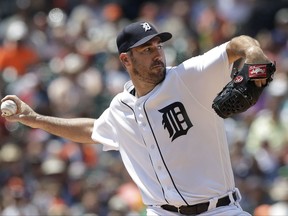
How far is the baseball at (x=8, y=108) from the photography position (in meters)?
6.01

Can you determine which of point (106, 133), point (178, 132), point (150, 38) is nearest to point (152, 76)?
point (150, 38)


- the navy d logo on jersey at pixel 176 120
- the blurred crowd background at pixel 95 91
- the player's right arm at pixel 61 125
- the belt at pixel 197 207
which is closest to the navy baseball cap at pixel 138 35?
the navy d logo on jersey at pixel 176 120

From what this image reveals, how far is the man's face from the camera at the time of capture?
5477 millimetres

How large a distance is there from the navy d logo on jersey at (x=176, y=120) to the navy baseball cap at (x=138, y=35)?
44cm

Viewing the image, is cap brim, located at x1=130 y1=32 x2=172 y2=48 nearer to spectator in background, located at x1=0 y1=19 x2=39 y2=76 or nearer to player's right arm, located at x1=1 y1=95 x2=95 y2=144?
player's right arm, located at x1=1 y1=95 x2=95 y2=144

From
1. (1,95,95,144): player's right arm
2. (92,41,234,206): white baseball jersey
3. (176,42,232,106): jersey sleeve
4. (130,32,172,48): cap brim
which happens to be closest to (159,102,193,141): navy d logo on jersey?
(92,41,234,206): white baseball jersey

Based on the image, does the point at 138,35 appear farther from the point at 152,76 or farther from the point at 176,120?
the point at 176,120

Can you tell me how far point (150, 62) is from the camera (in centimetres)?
549

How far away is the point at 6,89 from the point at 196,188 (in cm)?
695

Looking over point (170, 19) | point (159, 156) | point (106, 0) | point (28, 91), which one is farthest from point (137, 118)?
point (106, 0)

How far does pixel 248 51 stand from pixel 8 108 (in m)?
1.97

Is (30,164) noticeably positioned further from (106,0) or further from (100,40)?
(106,0)

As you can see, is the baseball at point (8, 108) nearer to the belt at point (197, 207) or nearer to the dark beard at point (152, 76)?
the dark beard at point (152, 76)

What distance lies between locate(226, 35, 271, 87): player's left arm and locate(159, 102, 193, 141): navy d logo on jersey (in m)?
0.51
